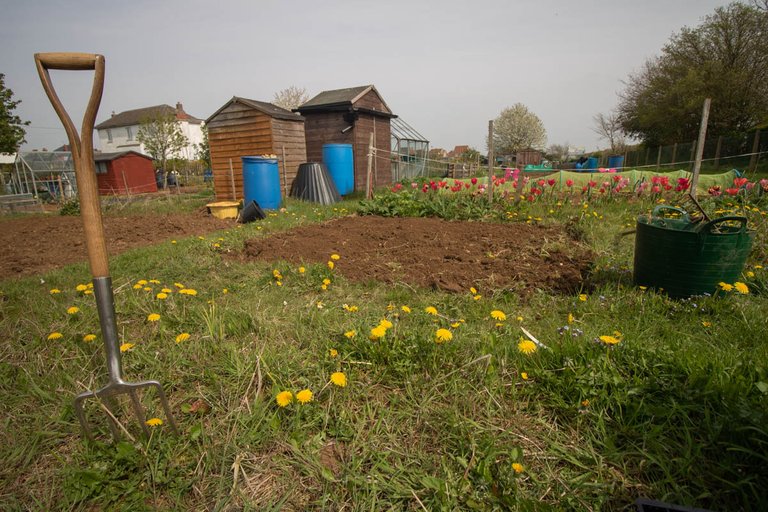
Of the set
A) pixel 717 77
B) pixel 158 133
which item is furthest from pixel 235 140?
pixel 717 77

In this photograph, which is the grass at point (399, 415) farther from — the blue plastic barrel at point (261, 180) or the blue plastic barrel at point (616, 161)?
the blue plastic barrel at point (616, 161)

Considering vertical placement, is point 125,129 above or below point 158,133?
above

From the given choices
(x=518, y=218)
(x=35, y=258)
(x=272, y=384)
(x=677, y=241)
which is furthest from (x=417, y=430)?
(x=35, y=258)

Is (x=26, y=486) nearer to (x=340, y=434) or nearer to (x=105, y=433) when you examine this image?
(x=105, y=433)

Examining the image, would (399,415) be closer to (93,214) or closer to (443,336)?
(443,336)

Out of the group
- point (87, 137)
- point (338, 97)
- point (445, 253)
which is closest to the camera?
point (87, 137)

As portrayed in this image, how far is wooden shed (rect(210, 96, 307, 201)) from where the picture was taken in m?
10.0

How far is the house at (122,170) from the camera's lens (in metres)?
23.2

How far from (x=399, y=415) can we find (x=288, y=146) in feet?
33.6

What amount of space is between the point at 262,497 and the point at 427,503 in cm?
57

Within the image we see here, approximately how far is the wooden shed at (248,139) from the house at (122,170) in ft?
48.0

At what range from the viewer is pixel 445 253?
13.5 feet

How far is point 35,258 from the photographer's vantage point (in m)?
5.02

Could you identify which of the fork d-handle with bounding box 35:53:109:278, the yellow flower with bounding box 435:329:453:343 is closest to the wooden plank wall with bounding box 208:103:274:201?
the fork d-handle with bounding box 35:53:109:278
